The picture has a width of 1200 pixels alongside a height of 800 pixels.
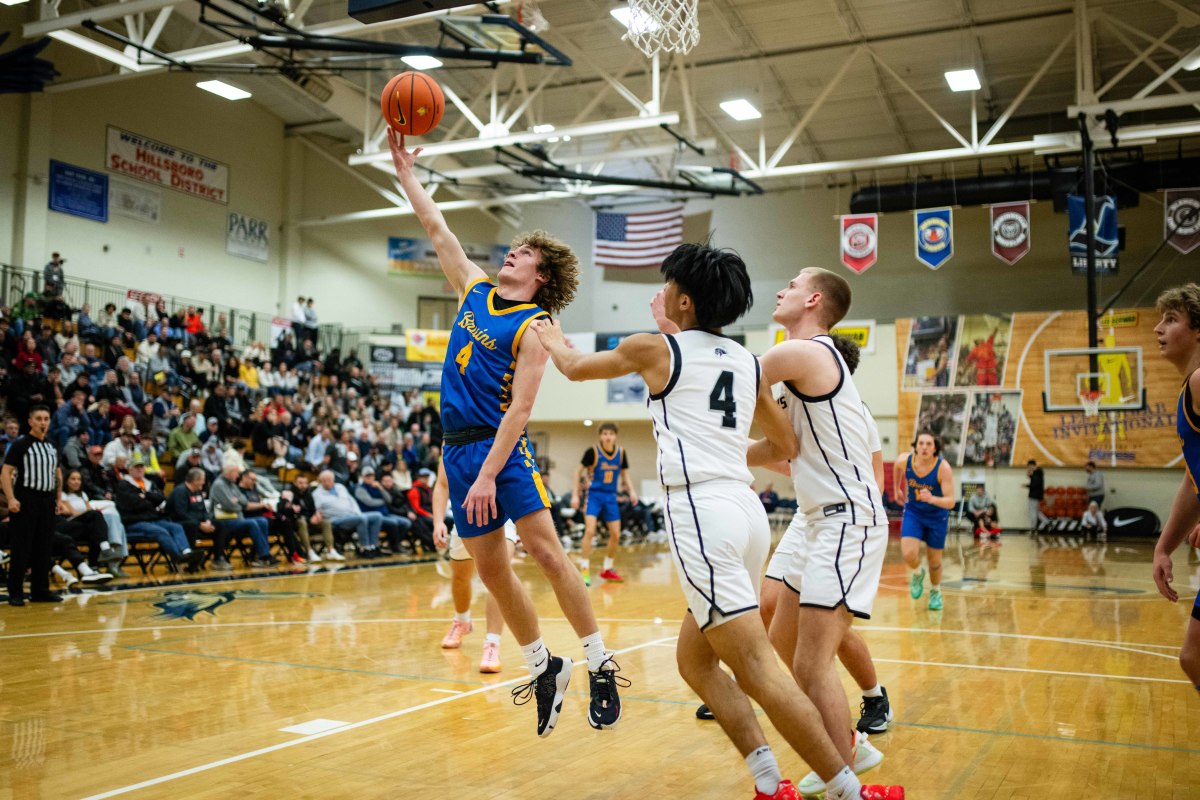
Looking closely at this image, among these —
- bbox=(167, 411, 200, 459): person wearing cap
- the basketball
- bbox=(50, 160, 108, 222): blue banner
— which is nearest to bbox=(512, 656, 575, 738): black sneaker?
the basketball

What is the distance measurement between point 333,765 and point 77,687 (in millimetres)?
2298

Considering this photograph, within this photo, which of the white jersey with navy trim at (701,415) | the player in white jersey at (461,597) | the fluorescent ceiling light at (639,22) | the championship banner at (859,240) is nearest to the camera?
the white jersey with navy trim at (701,415)

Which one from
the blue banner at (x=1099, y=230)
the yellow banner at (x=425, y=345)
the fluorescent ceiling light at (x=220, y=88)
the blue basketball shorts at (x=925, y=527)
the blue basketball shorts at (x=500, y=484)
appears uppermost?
the fluorescent ceiling light at (x=220, y=88)

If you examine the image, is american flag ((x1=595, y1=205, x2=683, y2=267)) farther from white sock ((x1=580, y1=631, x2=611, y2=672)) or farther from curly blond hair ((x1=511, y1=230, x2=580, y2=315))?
white sock ((x1=580, y1=631, x2=611, y2=672))

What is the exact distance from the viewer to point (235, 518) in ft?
44.5

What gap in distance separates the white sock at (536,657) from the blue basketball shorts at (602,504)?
8203 millimetres

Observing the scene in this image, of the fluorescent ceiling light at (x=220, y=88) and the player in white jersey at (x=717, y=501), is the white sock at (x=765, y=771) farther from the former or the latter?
the fluorescent ceiling light at (x=220, y=88)

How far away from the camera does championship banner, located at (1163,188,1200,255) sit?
18594 millimetres

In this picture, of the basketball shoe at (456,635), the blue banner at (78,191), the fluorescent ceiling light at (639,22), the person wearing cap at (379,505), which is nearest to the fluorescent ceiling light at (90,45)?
the blue banner at (78,191)

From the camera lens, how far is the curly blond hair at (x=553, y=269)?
441cm

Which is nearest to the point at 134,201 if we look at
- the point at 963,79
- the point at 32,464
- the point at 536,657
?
the point at 32,464

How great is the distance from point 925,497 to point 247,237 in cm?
2031

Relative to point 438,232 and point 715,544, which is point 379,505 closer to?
point 438,232

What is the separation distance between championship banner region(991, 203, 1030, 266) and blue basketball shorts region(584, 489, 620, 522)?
11.5 metres
